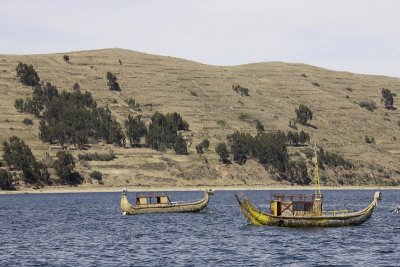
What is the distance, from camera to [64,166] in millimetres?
170000

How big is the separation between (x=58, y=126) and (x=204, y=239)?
123 m

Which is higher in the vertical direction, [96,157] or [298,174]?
[96,157]

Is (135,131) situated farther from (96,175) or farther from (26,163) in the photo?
(26,163)

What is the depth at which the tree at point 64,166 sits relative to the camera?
556 feet

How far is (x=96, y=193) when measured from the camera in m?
185

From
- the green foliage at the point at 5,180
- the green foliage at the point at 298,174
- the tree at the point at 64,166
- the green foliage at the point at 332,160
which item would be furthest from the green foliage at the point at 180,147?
the green foliage at the point at 5,180

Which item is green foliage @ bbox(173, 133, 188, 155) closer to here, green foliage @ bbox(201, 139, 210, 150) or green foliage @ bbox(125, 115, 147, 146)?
green foliage @ bbox(201, 139, 210, 150)

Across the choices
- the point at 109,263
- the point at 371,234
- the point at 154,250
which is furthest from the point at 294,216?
the point at 109,263

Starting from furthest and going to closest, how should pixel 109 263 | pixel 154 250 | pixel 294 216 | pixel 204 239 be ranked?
pixel 294 216 → pixel 204 239 → pixel 154 250 → pixel 109 263

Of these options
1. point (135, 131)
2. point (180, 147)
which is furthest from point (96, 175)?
point (180, 147)

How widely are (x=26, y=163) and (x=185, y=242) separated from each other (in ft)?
330

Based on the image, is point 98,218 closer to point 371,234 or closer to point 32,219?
point 32,219

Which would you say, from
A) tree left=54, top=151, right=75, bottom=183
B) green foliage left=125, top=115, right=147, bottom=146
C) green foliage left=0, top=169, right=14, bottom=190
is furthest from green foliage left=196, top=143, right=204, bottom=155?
green foliage left=0, top=169, right=14, bottom=190

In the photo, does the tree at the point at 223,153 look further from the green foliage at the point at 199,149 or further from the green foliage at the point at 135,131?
the green foliage at the point at 135,131
